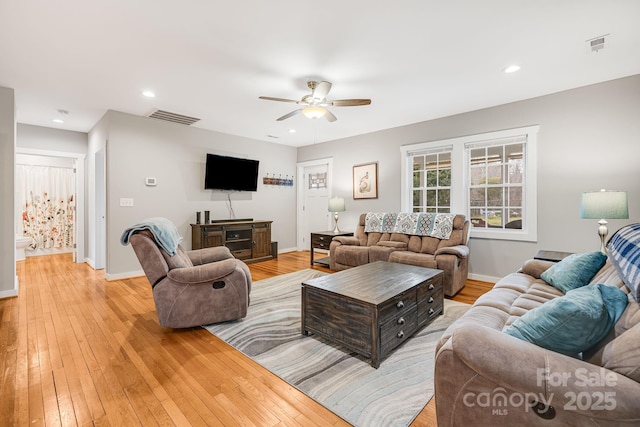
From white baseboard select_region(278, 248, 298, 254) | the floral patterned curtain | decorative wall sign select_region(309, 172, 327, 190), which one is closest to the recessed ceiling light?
decorative wall sign select_region(309, 172, 327, 190)

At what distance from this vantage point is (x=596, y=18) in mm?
2244

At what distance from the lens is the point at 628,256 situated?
1501 mm

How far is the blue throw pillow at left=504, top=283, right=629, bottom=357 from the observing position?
112 cm

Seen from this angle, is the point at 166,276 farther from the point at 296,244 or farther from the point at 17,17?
the point at 296,244

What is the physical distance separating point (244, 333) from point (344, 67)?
2851 millimetres

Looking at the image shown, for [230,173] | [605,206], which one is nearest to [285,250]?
[230,173]

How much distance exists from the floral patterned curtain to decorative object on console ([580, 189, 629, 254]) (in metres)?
9.01

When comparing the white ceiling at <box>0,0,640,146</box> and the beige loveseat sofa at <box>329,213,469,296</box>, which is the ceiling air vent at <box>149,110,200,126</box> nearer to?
the white ceiling at <box>0,0,640,146</box>

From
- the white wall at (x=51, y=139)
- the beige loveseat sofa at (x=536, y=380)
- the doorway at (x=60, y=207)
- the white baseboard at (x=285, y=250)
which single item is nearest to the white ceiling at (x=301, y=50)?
the white wall at (x=51, y=139)

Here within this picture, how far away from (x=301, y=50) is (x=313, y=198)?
4.44 m

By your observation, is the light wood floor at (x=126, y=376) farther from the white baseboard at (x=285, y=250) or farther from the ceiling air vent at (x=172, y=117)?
the white baseboard at (x=285, y=250)

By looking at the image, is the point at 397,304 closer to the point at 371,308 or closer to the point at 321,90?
the point at 371,308

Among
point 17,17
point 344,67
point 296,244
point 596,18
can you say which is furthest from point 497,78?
point 296,244

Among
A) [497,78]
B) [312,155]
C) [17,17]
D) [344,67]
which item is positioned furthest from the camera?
[312,155]
